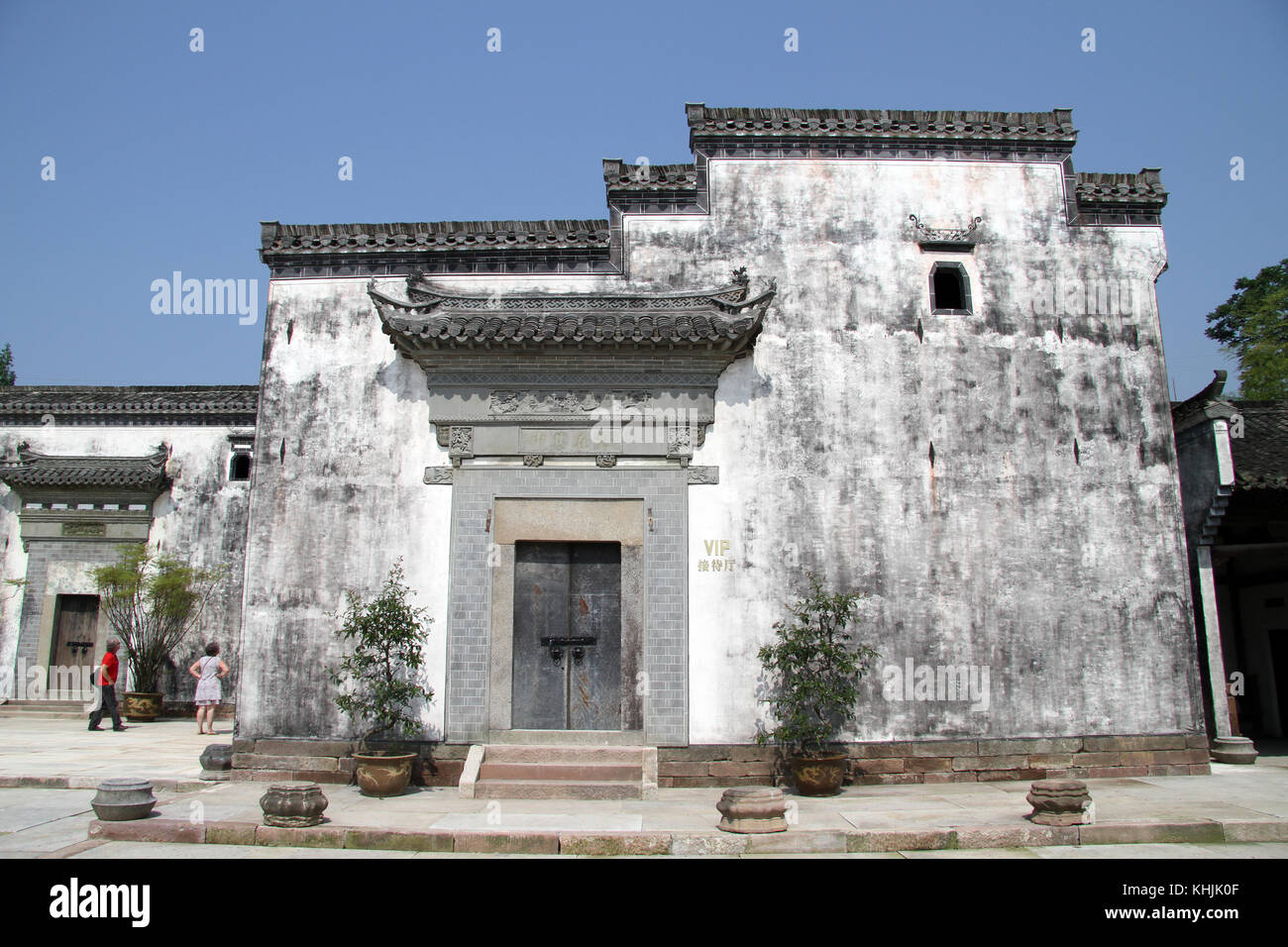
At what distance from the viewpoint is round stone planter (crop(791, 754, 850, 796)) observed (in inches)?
320

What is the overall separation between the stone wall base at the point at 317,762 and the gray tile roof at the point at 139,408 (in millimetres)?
9936

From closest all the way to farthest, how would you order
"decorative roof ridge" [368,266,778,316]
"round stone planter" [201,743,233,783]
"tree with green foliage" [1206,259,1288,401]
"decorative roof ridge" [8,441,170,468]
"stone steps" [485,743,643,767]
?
1. "stone steps" [485,743,643,767]
2. "round stone planter" [201,743,233,783]
3. "decorative roof ridge" [368,266,778,316]
4. "decorative roof ridge" [8,441,170,468]
5. "tree with green foliage" [1206,259,1288,401]

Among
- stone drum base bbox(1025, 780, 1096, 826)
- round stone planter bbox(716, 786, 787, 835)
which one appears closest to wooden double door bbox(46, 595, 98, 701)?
round stone planter bbox(716, 786, 787, 835)

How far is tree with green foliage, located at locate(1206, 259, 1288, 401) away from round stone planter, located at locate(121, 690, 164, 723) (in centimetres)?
2530

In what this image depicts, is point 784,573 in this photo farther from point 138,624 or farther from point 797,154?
point 138,624

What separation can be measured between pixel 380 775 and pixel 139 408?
12811 millimetres

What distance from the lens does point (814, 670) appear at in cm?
881

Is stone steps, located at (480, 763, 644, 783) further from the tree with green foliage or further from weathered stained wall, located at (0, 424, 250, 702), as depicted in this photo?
the tree with green foliage

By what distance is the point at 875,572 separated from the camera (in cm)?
917

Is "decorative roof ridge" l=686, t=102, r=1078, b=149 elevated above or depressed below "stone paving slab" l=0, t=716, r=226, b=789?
above

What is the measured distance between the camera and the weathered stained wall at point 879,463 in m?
9.07

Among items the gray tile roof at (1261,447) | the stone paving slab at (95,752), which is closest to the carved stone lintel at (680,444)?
the stone paving slab at (95,752)

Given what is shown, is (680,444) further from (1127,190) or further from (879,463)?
(1127,190)

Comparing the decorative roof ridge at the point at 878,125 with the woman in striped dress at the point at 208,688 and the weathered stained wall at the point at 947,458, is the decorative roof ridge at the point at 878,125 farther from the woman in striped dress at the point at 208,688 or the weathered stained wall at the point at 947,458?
the woman in striped dress at the point at 208,688
